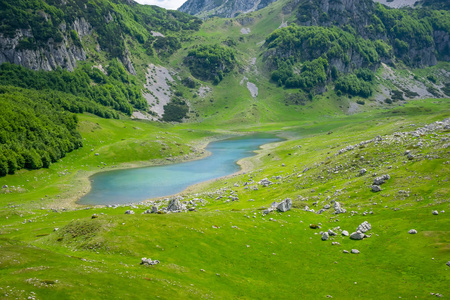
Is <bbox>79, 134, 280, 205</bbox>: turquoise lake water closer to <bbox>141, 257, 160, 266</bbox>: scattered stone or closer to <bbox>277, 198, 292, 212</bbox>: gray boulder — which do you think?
<bbox>277, 198, 292, 212</bbox>: gray boulder

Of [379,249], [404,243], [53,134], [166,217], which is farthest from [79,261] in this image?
[53,134]

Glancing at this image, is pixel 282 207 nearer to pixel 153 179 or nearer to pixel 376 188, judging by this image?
pixel 376 188

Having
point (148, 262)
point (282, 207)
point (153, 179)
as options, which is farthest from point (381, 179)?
point (153, 179)

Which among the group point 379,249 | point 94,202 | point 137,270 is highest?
point 137,270

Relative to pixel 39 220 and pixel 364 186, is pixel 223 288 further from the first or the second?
pixel 39 220

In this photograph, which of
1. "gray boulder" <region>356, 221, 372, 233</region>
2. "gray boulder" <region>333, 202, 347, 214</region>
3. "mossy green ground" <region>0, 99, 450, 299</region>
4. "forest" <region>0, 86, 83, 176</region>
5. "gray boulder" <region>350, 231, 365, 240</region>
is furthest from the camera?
"forest" <region>0, 86, 83, 176</region>

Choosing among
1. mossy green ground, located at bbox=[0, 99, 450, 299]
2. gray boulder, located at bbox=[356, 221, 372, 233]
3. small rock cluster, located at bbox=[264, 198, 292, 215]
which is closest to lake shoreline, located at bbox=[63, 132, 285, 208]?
mossy green ground, located at bbox=[0, 99, 450, 299]

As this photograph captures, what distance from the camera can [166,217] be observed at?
161 feet

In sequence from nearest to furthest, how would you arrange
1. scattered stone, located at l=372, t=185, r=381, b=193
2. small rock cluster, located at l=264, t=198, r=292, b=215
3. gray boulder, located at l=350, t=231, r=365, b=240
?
gray boulder, located at l=350, t=231, r=365, b=240, scattered stone, located at l=372, t=185, r=381, b=193, small rock cluster, located at l=264, t=198, r=292, b=215

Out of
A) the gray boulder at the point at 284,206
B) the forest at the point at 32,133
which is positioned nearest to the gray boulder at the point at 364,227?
the gray boulder at the point at 284,206

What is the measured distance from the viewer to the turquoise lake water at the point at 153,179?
3760 inches

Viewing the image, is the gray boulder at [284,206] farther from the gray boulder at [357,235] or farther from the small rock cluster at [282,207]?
the gray boulder at [357,235]

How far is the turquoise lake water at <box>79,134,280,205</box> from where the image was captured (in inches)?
3760

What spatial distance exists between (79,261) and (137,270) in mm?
6181
